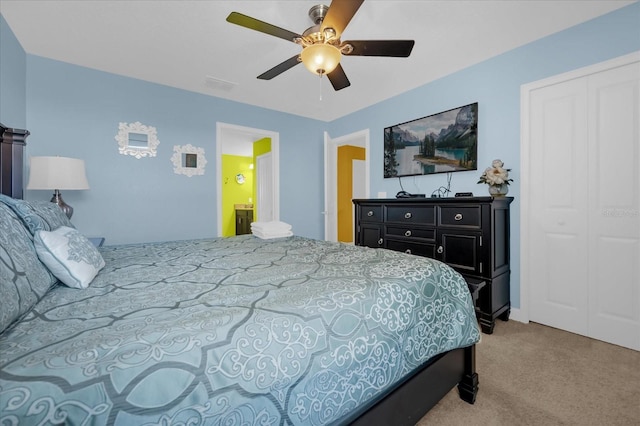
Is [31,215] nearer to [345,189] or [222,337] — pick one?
[222,337]

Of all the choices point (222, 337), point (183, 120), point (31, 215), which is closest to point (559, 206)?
point (222, 337)

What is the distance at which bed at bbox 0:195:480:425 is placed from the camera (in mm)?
571

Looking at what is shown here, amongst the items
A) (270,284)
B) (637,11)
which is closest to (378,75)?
(637,11)

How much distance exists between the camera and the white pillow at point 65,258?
1088mm

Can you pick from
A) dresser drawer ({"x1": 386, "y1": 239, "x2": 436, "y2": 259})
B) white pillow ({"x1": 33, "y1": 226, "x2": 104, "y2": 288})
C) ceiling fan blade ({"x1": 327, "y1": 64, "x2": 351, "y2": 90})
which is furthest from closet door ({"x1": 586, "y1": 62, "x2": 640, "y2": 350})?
white pillow ({"x1": 33, "y1": 226, "x2": 104, "y2": 288})

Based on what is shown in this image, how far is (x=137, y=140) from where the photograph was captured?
10.6 ft

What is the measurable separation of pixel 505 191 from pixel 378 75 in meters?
1.83

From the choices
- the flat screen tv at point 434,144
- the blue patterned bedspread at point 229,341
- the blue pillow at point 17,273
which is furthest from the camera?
the flat screen tv at point 434,144

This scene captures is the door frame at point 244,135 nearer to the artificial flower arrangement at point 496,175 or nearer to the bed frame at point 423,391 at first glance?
the artificial flower arrangement at point 496,175

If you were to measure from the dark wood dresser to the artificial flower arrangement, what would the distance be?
0.16 m

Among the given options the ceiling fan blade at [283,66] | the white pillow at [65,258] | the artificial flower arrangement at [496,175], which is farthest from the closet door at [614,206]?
the white pillow at [65,258]

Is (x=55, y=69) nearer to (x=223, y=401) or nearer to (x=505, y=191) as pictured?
(x=223, y=401)

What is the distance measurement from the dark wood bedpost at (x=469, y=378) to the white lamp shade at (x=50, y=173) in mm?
3238

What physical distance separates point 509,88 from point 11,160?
415 centimetres
